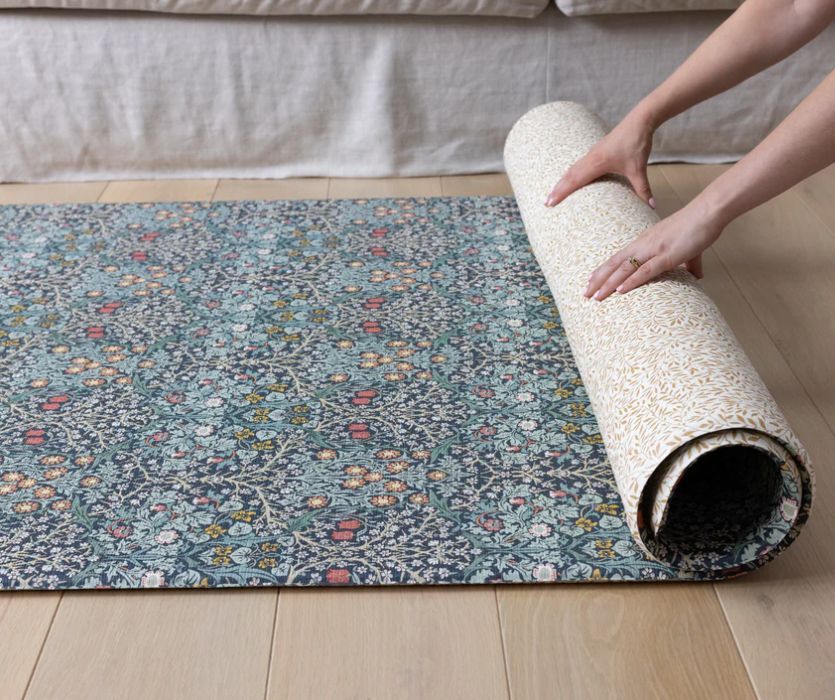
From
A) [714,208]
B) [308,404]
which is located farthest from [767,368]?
[308,404]

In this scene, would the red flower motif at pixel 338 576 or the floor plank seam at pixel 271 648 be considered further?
the red flower motif at pixel 338 576

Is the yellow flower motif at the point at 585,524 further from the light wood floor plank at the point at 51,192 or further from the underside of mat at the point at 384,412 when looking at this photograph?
the light wood floor plank at the point at 51,192

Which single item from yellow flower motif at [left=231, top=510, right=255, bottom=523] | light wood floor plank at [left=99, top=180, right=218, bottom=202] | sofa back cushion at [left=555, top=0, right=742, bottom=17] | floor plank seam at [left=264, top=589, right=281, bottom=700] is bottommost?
light wood floor plank at [left=99, top=180, right=218, bottom=202]

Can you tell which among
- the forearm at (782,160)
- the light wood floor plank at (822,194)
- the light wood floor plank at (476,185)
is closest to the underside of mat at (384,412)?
the forearm at (782,160)

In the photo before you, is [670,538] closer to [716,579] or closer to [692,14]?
[716,579]

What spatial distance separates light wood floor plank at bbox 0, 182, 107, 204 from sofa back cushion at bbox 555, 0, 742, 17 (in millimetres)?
1198

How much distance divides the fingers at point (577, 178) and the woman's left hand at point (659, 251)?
34cm

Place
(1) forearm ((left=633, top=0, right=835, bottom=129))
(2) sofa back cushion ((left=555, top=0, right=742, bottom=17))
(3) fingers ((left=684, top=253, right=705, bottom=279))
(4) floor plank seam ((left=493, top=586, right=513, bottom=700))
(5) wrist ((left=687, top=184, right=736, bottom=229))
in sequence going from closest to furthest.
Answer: (4) floor plank seam ((left=493, top=586, right=513, bottom=700))
(5) wrist ((left=687, top=184, right=736, bottom=229))
(3) fingers ((left=684, top=253, right=705, bottom=279))
(1) forearm ((left=633, top=0, right=835, bottom=129))
(2) sofa back cushion ((left=555, top=0, right=742, bottom=17))

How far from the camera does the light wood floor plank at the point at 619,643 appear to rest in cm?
108

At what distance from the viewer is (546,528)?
4.14ft

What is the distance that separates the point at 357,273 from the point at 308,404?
457mm

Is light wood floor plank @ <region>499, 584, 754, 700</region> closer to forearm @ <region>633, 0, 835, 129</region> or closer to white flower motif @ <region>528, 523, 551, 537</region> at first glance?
white flower motif @ <region>528, 523, 551, 537</region>

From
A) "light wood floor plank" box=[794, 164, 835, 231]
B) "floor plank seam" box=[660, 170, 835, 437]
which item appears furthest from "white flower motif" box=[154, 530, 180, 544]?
"light wood floor plank" box=[794, 164, 835, 231]

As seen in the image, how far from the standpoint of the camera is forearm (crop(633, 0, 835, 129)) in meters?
1.63
